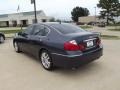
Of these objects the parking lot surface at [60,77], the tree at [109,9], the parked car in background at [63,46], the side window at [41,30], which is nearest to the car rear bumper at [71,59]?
the parked car in background at [63,46]

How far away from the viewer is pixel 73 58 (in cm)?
477

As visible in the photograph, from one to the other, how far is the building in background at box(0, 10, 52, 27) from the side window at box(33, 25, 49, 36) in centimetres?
5960

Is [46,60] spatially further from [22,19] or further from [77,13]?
[77,13]

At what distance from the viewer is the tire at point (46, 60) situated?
545 centimetres

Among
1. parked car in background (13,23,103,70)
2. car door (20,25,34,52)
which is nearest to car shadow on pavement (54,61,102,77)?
parked car in background (13,23,103,70)

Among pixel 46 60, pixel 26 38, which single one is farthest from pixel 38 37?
pixel 26 38

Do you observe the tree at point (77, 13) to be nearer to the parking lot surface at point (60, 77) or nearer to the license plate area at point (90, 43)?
the parking lot surface at point (60, 77)

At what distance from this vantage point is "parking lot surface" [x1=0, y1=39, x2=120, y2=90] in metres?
4.42

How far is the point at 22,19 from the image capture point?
7006cm

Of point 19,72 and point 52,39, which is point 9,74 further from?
point 52,39

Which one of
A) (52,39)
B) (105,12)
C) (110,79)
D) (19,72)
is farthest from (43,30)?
(105,12)

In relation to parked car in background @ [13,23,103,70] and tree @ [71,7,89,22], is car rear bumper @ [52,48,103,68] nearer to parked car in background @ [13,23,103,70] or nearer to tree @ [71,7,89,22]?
parked car in background @ [13,23,103,70]

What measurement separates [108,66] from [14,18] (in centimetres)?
7034

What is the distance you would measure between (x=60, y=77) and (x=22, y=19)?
6758 cm
